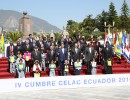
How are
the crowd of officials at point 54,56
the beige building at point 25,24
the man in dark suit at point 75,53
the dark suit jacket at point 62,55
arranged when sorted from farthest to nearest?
the beige building at point 25,24 → the man in dark suit at point 75,53 → the dark suit jacket at point 62,55 → the crowd of officials at point 54,56

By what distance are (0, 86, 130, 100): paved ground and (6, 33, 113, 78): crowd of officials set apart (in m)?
2.12

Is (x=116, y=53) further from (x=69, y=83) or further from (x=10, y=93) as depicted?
(x=10, y=93)

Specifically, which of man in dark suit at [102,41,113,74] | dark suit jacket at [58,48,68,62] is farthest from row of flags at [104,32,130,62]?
dark suit jacket at [58,48,68,62]

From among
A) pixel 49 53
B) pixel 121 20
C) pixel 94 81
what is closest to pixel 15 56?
pixel 49 53

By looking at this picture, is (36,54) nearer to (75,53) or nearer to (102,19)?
(75,53)

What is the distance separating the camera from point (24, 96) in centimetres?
1388

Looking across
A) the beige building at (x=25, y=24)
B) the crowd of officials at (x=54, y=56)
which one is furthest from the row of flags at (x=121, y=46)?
the beige building at (x=25, y=24)

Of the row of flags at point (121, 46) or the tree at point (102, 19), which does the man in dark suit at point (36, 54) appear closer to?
the row of flags at point (121, 46)

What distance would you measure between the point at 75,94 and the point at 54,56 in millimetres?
3500

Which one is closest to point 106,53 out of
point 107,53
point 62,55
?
point 107,53

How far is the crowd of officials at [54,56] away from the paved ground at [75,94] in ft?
6.94

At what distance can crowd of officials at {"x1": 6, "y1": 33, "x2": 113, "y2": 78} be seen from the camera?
1705 centimetres

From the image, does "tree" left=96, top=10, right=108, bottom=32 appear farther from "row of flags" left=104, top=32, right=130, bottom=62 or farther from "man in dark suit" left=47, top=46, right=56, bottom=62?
"man in dark suit" left=47, top=46, right=56, bottom=62

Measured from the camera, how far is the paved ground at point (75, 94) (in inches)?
530
